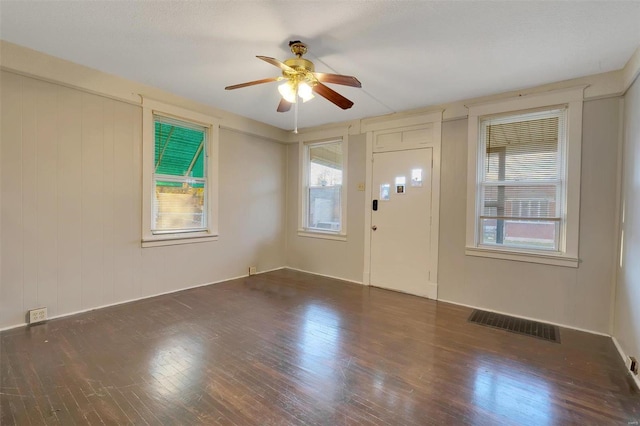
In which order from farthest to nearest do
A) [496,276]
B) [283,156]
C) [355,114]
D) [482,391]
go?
[283,156] < [355,114] < [496,276] < [482,391]

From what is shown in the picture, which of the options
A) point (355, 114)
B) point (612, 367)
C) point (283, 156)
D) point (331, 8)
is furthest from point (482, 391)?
point (283, 156)

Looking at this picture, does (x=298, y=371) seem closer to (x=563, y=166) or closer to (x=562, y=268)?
(x=562, y=268)

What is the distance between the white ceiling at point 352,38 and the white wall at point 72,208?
0.51 m

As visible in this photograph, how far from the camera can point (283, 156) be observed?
18.0 feet

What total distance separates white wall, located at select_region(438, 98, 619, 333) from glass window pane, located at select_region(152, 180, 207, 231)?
343cm

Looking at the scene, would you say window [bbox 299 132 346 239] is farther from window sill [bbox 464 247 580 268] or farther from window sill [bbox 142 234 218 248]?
window sill [bbox 464 247 580 268]

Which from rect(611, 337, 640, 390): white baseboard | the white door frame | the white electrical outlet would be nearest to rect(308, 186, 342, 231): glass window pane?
the white door frame

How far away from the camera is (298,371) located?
2203 millimetres

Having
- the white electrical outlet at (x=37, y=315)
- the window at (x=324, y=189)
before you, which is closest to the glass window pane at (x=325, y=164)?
the window at (x=324, y=189)

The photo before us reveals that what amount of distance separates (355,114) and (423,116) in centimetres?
98

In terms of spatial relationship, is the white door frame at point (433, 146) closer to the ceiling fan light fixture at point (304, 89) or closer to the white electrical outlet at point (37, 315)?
the ceiling fan light fixture at point (304, 89)

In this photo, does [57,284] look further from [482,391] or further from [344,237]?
[482,391]

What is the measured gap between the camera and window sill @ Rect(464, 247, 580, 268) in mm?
3092

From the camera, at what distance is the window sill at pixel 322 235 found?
192 inches
